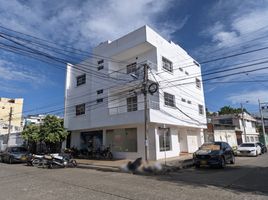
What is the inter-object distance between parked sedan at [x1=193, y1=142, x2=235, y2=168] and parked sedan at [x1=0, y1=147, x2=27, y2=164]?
15095 millimetres

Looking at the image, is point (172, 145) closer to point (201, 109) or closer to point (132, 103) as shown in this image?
point (132, 103)

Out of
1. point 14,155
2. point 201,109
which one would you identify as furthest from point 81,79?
point 201,109

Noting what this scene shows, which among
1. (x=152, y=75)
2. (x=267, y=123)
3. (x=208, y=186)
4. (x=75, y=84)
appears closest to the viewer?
(x=208, y=186)

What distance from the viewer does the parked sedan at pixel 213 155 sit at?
13562 mm

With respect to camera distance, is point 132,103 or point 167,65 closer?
point 132,103

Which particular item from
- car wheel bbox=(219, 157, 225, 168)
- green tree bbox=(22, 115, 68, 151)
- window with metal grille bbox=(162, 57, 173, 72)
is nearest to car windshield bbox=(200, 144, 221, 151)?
car wheel bbox=(219, 157, 225, 168)

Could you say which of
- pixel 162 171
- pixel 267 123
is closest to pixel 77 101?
pixel 162 171

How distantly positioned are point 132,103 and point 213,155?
867 cm

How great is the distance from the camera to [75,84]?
25.5 m

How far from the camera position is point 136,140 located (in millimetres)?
19047

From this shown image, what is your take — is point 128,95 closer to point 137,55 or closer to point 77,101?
point 137,55

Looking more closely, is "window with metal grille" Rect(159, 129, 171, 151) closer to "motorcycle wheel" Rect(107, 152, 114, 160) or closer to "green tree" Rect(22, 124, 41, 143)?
"motorcycle wheel" Rect(107, 152, 114, 160)

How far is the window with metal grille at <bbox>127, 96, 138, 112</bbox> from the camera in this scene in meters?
19.8

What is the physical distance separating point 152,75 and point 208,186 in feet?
36.8
